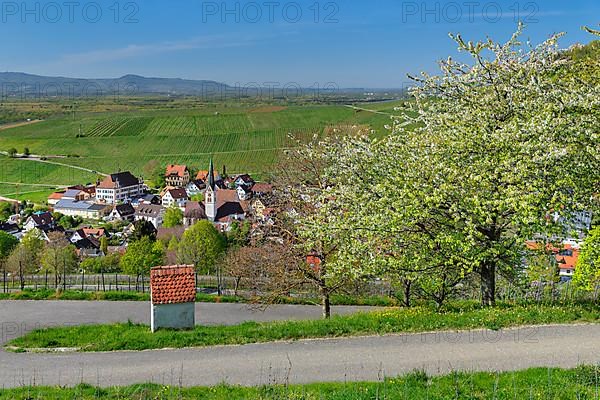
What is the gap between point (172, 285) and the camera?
1370cm

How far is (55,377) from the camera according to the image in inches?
384

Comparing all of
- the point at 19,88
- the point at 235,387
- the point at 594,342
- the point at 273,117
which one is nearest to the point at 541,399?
the point at 594,342

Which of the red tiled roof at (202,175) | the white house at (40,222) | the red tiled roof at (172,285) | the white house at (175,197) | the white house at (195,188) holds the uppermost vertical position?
the red tiled roof at (202,175)

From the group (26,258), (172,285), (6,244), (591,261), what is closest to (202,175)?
(6,244)

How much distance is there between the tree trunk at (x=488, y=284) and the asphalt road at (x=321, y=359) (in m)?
2.22

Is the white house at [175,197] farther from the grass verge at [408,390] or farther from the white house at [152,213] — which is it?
the grass verge at [408,390]

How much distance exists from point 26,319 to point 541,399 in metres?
15.1

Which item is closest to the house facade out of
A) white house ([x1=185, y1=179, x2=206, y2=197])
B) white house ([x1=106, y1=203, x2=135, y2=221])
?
white house ([x1=106, y1=203, x2=135, y2=221])

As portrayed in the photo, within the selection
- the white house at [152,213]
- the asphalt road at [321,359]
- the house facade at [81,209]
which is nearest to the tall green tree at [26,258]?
the asphalt road at [321,359]

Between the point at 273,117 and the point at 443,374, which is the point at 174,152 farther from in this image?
the point at 443,374

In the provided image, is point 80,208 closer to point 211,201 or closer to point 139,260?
point 211,201

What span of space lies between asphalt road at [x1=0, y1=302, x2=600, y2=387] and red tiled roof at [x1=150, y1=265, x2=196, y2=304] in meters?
2.51

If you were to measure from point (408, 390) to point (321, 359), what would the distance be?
2.33 metres

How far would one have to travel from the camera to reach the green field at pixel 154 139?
12188 centimetres
